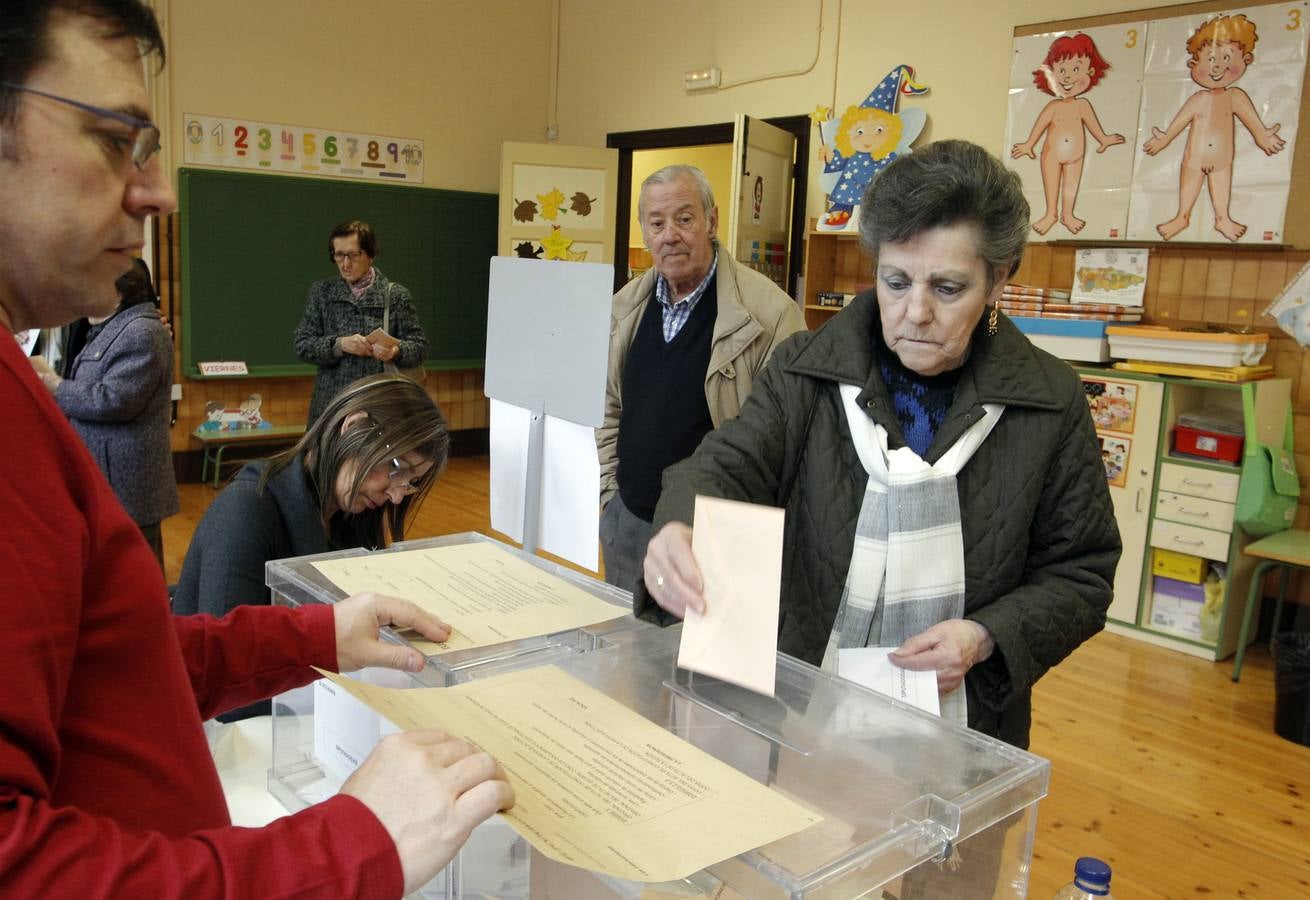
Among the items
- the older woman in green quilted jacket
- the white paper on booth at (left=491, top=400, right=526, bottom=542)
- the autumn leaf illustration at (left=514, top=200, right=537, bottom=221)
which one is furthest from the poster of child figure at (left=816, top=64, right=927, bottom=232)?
the older woman in green quilted jacket

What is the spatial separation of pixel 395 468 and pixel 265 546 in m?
0.26

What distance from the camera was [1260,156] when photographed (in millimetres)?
3961

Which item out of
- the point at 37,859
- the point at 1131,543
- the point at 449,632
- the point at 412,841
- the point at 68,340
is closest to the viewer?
the point at 37,859

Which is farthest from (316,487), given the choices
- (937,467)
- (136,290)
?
(136,290)

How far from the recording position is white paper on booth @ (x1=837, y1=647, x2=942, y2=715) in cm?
118

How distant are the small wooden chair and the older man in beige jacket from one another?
86.7 inches

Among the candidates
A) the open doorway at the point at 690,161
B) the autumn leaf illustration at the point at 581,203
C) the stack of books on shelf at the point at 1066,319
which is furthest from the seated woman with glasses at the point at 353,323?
the stack of books on shelf at the point at 1066,319

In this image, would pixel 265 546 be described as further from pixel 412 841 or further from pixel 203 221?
pixel 203 221

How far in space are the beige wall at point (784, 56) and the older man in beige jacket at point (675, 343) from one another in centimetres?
260

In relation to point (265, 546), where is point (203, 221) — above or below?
above

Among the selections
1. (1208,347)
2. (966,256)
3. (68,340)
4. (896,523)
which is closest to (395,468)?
(896,523)

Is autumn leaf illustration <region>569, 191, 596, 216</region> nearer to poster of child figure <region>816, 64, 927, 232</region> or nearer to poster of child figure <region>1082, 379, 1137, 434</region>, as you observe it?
poster of child figure <region>816, 64, 927, 232</region>

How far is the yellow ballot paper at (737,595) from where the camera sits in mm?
914

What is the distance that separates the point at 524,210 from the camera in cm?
642
